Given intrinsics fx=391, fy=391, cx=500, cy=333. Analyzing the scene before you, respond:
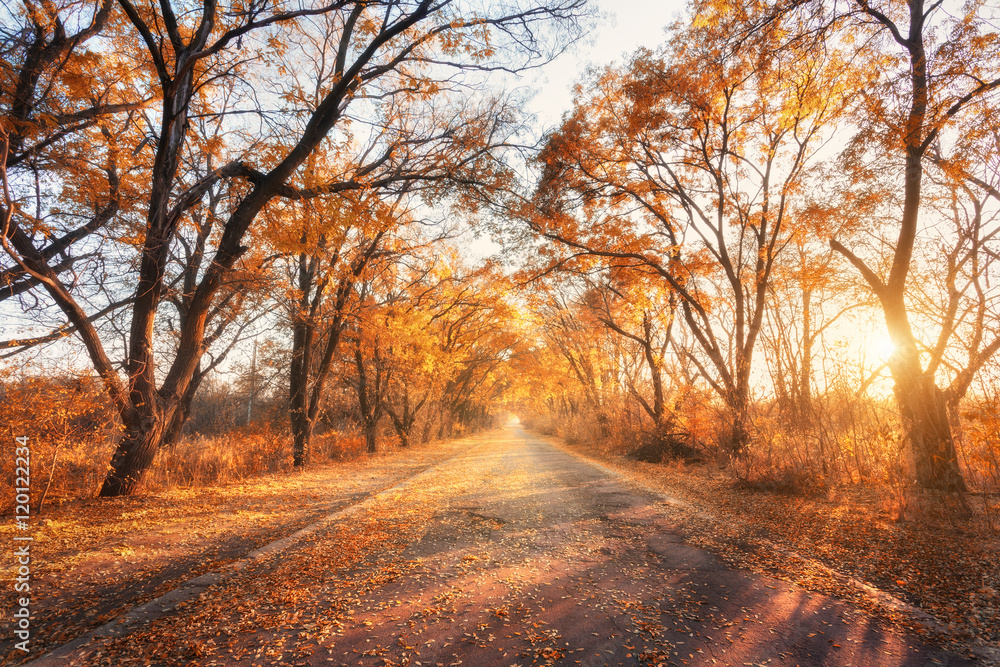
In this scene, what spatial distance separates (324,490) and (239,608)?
5283 mm

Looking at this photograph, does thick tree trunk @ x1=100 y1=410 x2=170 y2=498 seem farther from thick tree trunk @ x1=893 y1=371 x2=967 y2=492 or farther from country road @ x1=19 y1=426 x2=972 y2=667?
thick tree trunk @ x1=893 y1=371 x2=967 y2=492

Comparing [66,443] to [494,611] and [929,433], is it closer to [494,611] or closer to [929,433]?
[494,611]

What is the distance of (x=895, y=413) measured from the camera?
6418 millimetres

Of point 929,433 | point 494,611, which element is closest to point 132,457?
point 494,611

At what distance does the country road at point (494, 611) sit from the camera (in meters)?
2.45

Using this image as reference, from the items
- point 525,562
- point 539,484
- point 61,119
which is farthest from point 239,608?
point 61,119

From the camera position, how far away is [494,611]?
2.99 m

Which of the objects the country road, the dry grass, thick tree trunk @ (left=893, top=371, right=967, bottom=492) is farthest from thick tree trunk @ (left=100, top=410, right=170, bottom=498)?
thick tree trunk @ (left=893, top=371, right=967, bottom=492)

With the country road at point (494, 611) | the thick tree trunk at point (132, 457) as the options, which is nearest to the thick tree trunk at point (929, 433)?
the country road at point (494, 611)

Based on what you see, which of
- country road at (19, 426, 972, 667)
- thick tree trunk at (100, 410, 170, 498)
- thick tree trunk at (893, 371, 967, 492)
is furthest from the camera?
thick tree trunk at (100, 410, 170, 498)

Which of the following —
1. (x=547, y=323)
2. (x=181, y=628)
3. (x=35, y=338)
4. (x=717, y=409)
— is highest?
(x=547, y=323)

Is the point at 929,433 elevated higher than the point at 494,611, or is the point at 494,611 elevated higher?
the point at 929,433

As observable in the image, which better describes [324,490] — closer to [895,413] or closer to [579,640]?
[579,640]

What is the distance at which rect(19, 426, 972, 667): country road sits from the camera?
8.03ft
